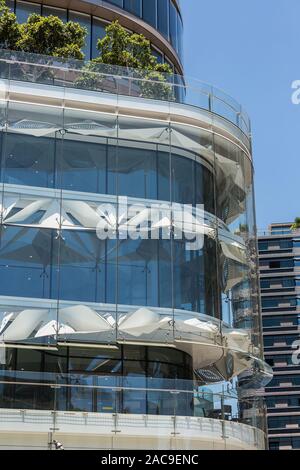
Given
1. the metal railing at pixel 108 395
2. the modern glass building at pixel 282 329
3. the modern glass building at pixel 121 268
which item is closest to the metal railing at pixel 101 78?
the modern glass building at pixel 121 268

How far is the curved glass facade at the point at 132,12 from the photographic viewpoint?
32322 millimetres

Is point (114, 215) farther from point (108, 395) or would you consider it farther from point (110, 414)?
point (110, 414)

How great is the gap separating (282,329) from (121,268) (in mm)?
79196

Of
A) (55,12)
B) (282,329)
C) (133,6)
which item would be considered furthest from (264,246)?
(55,12)

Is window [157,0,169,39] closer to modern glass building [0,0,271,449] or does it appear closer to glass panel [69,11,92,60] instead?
glass panel [69,11,92,60]

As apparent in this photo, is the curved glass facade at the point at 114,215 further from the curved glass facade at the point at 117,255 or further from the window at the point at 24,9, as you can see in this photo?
the window at the point at 24,9

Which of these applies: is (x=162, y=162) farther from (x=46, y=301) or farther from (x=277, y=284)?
(x=277, y=284)

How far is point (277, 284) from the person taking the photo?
102m

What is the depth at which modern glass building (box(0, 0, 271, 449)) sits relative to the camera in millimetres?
20375

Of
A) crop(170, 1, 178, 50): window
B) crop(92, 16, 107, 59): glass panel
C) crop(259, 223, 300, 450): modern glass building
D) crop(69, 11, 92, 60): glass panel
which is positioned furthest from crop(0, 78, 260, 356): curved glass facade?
crop(259, 223, 300, 450): modern glass building

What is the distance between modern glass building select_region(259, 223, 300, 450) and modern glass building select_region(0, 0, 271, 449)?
222 feet

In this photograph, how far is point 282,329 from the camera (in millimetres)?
98875

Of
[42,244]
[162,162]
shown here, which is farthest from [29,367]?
[162,162]

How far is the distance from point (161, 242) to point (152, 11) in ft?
51.8
